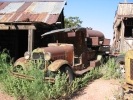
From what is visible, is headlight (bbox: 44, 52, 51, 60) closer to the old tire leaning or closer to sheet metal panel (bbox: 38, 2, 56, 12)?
the old tire leaning

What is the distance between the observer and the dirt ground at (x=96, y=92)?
621cm

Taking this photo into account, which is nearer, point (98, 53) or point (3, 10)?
point (98, 53)

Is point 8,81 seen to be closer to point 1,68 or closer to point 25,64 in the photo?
point 25,64

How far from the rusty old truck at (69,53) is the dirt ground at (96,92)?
0.60m

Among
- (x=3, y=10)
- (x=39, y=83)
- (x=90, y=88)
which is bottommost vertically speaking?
(x=90, y=88)

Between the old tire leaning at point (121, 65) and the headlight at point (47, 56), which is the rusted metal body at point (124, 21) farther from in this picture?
the headlight at point (47, 56)

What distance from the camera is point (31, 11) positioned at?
1166 cm

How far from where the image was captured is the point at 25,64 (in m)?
6.86

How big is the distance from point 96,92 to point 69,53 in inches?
73.4

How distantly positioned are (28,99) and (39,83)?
25.4 inches

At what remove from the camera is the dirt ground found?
6.21m

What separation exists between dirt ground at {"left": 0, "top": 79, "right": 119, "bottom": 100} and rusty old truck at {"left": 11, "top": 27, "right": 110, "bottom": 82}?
601 millimetres

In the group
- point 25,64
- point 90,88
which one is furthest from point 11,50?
point 90,88

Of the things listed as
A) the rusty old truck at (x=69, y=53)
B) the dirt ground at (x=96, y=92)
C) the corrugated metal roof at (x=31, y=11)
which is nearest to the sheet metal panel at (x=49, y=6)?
the corrugated metal roof at (x=31, y=11)
